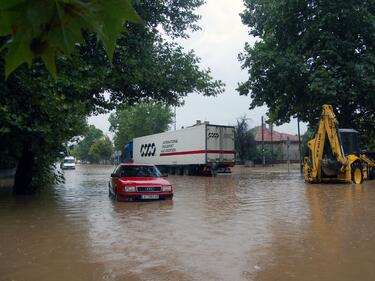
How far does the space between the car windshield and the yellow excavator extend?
10369mm

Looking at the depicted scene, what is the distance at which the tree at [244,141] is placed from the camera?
64875mm

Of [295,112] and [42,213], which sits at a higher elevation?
[295,112]

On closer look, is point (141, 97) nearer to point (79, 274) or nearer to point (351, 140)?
point (351, 140)

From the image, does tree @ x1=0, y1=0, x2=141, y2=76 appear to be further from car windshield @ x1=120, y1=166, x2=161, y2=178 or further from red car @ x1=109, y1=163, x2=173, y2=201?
car windshield @ x1=120, y1=166, x2=161, y2=178

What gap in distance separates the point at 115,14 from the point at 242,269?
503 centimetres

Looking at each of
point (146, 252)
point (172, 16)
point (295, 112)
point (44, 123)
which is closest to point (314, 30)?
point (295, 112)

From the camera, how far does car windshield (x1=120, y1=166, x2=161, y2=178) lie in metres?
15.8

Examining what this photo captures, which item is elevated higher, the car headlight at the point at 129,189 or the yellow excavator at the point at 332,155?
the yellow excavator at the point at 332,155

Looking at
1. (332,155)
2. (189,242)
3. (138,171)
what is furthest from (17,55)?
(332,155)

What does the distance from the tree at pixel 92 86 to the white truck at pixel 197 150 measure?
41.3 ft

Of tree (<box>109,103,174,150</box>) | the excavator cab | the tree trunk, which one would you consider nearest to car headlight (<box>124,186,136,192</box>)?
the tree trunk

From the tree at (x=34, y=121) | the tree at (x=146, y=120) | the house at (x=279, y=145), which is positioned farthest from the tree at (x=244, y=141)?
the tree at (x=34, y=121)

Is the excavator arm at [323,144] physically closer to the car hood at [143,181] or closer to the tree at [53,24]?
the car hood at [143,181]

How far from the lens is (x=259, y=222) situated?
10211 mm
